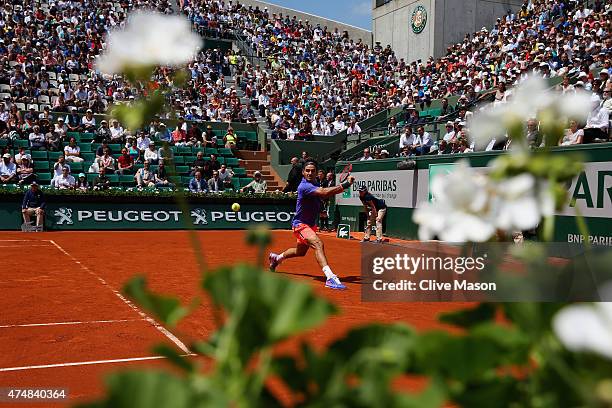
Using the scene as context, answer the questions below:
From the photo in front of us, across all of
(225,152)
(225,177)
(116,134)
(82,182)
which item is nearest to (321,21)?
(225,152)

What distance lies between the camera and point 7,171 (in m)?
18.8

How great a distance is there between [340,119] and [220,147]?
6.35 m

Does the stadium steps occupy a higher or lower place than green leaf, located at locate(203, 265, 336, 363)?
higher

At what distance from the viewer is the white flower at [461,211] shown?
2.65 ft

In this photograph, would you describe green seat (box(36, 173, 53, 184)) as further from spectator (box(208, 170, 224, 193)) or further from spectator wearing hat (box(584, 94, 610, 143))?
spectator wearing hat (box(584, 94, 610, 143))

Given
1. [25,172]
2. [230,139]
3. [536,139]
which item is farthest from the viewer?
[230,139]

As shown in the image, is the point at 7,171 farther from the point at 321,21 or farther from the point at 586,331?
the point at 321,21

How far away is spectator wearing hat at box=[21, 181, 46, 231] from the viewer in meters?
17.8

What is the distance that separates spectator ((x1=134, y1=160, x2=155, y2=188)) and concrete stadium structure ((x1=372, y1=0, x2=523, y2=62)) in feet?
67.9

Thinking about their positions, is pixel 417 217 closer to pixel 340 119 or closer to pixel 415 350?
pixel 415 350

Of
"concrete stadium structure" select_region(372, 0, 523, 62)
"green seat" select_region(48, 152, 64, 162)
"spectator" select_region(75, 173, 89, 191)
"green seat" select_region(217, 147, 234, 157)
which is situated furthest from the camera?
"concrete stadium structure" select_region(372, 0, 523, 62)

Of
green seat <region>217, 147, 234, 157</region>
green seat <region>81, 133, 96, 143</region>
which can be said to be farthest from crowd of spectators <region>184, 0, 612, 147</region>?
green seat <region>81, 133, 96, 143</region>

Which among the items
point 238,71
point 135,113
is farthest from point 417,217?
point 238,71

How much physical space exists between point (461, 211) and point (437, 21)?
119 ft
